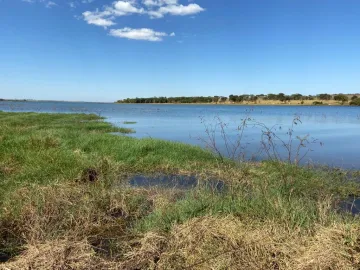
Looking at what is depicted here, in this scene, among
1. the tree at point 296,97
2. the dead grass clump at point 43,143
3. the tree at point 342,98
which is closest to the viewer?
the dead grass clump at point 43,143

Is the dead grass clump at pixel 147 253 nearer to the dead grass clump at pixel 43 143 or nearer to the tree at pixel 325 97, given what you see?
the dead grass clump at pixel 43 143

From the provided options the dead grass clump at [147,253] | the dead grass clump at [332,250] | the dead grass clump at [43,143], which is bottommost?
the dead grass clump at [147,253]

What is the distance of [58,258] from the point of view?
14.8 ft

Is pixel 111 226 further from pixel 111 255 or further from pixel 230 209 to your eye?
pixel 230 209

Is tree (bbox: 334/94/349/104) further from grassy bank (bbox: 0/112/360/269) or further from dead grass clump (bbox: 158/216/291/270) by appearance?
dead grass clump (bbox: 158/216/291/270)

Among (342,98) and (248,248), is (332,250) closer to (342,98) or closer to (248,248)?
(248,248)

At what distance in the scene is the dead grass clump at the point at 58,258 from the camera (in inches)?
174

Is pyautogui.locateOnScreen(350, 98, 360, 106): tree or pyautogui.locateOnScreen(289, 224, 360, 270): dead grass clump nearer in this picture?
pyautogui.locateOnScreen(289, 224, 360, 270): dead grass clump

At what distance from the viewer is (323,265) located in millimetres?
4367

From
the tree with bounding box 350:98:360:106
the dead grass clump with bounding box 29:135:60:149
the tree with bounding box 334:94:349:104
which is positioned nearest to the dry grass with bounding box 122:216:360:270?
the dead grass clump with bounding box 29:135:60:149

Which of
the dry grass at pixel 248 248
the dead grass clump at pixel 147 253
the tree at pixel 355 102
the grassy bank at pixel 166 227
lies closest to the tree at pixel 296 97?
the tree at pixel 355 102

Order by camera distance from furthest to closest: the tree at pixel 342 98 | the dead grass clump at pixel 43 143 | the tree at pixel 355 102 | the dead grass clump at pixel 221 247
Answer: the tree at pixel 342 98 < the tree at pixel 355 102 < the dead grass clump at pixel 43 143 < the dead grass clump at pixel 221 247

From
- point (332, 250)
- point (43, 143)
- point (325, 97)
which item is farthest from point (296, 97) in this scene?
point (332, 250)

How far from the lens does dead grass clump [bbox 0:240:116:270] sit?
443 centimetres
